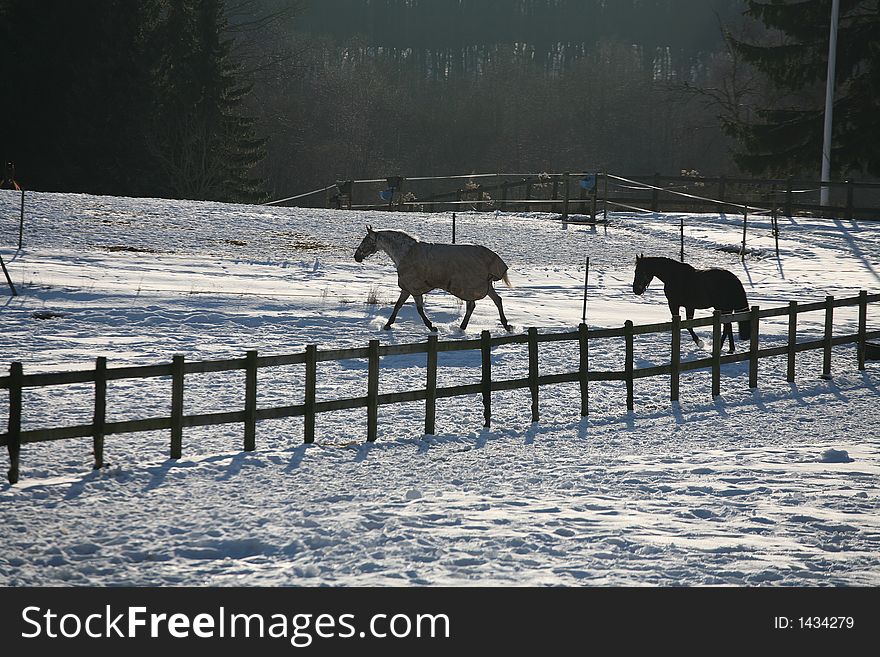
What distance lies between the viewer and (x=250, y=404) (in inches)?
434

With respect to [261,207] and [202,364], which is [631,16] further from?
[202,364]

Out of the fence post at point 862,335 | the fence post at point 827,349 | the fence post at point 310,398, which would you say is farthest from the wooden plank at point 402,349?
the fence post at point 862,335

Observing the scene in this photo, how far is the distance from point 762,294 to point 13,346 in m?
15.6

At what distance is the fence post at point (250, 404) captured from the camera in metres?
11.0

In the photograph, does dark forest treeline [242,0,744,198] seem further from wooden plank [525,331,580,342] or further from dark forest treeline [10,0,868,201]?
wooden plank [525,331,580,342]

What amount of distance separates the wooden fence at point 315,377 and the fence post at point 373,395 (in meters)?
0.01

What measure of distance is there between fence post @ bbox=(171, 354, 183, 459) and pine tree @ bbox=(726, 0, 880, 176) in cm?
3594

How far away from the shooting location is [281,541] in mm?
8352

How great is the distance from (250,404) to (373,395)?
1.48 metres

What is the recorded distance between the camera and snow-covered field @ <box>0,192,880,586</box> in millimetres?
Answer: 8008

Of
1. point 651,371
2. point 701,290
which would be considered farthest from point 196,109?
point 651,371

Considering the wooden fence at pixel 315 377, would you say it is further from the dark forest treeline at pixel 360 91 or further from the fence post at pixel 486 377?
the dark forest treeline at pixel 360 91

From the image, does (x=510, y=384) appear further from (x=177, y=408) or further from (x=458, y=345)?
(x=177, y=408)
